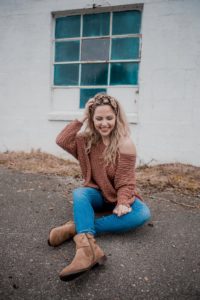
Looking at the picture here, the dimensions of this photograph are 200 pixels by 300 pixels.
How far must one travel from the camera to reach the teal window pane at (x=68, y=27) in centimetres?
622

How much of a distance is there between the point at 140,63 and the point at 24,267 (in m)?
4.60

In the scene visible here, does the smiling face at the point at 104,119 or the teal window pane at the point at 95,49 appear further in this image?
the teal window pane at the point at 95,49

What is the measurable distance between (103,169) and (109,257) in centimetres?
80

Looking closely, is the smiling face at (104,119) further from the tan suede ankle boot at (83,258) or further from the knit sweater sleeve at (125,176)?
the tan suede ankle boot at (83,258)

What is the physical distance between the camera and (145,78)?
225 inches

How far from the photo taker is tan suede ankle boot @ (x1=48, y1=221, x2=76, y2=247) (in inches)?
98.8

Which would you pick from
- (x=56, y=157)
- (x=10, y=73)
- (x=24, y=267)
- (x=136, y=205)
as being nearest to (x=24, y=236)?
(x=24, y=267)

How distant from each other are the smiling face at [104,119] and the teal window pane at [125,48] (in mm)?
3490

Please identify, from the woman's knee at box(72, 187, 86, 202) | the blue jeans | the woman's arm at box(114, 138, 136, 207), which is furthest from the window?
the woman's knee at box(72, 187, 86, 202)

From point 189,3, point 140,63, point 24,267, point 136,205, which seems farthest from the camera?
point 140,63

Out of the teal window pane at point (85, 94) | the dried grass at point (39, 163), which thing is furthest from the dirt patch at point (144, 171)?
the teal window pane at point (85, 94)

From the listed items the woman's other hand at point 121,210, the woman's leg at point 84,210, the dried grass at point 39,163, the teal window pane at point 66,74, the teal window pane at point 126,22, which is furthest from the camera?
the teal window pane at point 66,74

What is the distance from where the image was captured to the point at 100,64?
6129 mm

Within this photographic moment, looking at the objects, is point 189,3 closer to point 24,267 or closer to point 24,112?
point 24,112
